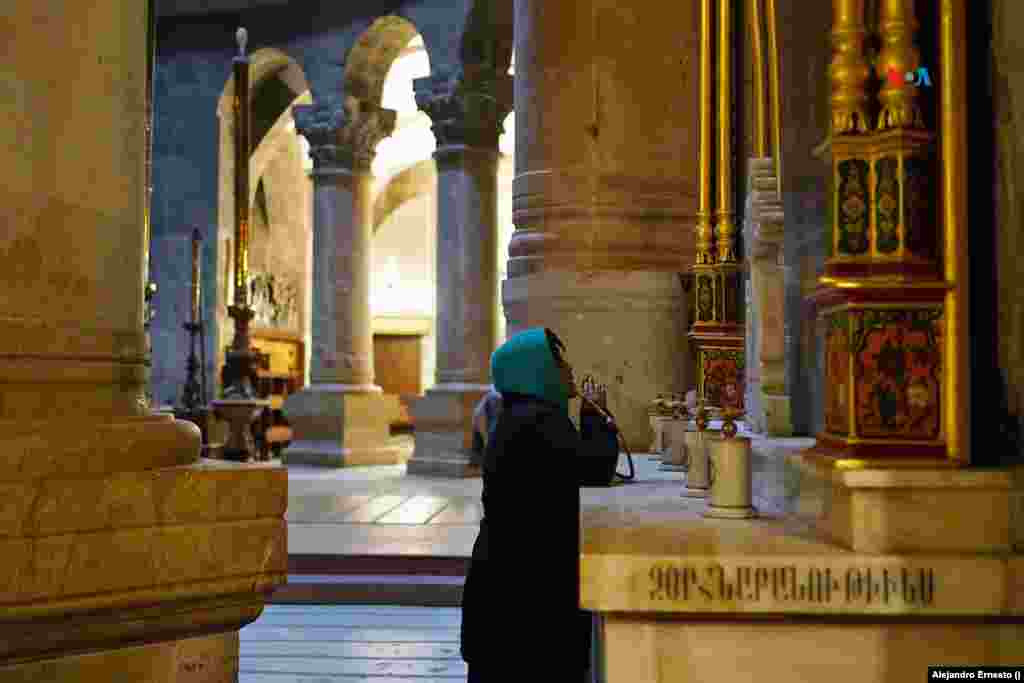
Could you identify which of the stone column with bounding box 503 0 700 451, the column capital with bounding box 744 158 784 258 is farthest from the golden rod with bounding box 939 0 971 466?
the stone column with bounding box 503 0 700 451

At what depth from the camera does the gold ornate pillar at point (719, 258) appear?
4574mm

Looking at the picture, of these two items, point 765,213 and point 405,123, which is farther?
point 405,123

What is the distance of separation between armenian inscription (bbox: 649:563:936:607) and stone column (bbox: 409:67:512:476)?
442 inches

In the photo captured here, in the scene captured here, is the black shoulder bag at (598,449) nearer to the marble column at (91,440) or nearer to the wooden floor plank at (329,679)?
the marble column at (91,440)

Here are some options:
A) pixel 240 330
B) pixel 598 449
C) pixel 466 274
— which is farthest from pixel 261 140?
pixel 598 449

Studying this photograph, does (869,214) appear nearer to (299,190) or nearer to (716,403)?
(716,403)

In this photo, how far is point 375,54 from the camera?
616 inches

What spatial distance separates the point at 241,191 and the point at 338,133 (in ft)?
19.8

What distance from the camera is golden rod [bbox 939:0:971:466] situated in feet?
6.92

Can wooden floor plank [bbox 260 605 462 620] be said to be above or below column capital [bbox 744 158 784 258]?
below

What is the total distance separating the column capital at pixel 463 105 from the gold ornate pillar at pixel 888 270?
39.9ft

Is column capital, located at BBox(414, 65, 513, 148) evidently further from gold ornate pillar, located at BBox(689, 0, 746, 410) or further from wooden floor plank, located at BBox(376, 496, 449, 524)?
gold ornate pillar, located at BBox(689, 0, 746, 410)

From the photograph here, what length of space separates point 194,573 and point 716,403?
2173 millimetres

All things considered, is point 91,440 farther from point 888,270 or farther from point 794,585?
point 888,270
